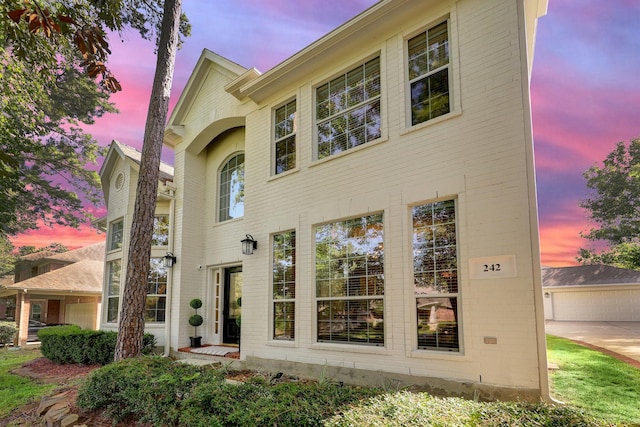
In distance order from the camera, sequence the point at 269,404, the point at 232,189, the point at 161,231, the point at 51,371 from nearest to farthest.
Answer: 1. the point at 269,404
2. the point at 51,371
3. the point at 232,189
4. the point at 161,231

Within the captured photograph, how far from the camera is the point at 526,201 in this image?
16.9 feet

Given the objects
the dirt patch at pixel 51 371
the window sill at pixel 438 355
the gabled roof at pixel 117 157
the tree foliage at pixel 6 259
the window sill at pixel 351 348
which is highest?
the gabled roof at pixel 117 157

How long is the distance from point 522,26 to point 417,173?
251cm

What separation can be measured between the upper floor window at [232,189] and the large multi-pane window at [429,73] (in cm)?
604

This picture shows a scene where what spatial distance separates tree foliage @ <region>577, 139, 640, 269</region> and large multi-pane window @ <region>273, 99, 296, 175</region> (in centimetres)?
2515

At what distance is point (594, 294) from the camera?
21.2 m

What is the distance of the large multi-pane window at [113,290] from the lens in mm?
12930

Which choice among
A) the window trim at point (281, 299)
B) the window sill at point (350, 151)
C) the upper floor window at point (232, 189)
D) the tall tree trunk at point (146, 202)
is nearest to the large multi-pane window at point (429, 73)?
the window sill at point (350, 151)

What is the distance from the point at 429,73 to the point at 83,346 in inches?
460

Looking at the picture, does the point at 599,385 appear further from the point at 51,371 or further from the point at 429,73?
the point at 51,371

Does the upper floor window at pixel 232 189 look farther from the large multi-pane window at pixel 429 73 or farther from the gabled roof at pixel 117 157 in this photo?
the large multi-pane window at pixel 429 73

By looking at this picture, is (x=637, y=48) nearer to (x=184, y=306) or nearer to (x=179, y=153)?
(x=179, y=153)

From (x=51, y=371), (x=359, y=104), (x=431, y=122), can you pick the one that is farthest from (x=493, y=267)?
(x=51, y=371)

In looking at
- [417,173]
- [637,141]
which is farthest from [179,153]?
[637,141]
